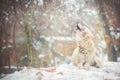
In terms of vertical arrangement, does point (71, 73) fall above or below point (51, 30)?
below

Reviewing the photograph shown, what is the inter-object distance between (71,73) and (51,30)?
0.64 m

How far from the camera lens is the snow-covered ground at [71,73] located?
4.02 metres

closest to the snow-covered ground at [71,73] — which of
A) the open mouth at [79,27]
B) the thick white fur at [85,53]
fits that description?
the thick white fur at [85,53]

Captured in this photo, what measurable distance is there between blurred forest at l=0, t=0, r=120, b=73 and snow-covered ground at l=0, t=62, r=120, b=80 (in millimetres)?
81

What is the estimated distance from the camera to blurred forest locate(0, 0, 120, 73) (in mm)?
4164

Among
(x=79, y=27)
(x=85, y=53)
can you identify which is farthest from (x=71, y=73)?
(x=79, y=27)

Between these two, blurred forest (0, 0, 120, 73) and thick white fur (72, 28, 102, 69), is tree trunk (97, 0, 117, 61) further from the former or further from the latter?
thick white fur (72, 28, 102, 69)

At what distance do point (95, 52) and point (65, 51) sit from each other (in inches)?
15.5

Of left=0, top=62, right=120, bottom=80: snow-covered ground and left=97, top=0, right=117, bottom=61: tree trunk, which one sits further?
left=97, top=0, right=117, bottom=61: tree trunk

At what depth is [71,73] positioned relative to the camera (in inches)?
159

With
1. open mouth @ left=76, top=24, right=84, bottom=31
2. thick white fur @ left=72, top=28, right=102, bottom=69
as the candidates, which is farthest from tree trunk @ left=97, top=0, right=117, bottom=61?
open mouth @ left=76, top=24, right=84, bottom=31

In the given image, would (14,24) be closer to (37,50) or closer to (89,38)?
(37,50)

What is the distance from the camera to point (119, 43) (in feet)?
13.8

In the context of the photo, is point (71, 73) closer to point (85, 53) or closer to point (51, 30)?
point (85, 53)
